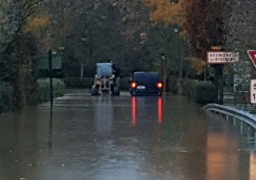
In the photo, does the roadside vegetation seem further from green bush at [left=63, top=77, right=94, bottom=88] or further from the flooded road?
the flooded road

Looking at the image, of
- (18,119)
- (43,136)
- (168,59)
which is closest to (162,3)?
(168,59)

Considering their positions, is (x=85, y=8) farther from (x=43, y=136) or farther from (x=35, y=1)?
(x=43, y=136)

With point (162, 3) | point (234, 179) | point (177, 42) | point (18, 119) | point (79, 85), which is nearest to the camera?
point (234, 179)

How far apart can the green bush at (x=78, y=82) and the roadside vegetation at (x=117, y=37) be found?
0.36ft

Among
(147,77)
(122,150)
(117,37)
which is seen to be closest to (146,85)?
(147,77)

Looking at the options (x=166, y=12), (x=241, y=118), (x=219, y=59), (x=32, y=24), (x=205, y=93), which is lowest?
(x=241, y=118)

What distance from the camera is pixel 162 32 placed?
56.6m

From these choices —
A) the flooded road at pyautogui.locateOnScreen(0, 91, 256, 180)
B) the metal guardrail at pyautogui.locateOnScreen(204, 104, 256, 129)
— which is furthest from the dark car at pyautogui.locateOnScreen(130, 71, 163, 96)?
the flooded road at pyautogui.locateOnScreen(0, 91, 256, 180)

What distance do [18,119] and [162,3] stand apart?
1917cm

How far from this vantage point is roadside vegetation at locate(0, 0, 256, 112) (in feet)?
101

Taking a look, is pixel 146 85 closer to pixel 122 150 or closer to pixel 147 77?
pixel 147 77

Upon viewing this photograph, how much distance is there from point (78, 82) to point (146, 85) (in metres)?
26.3

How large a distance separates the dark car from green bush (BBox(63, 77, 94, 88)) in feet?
80.0

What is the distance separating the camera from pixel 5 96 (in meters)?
31.1
